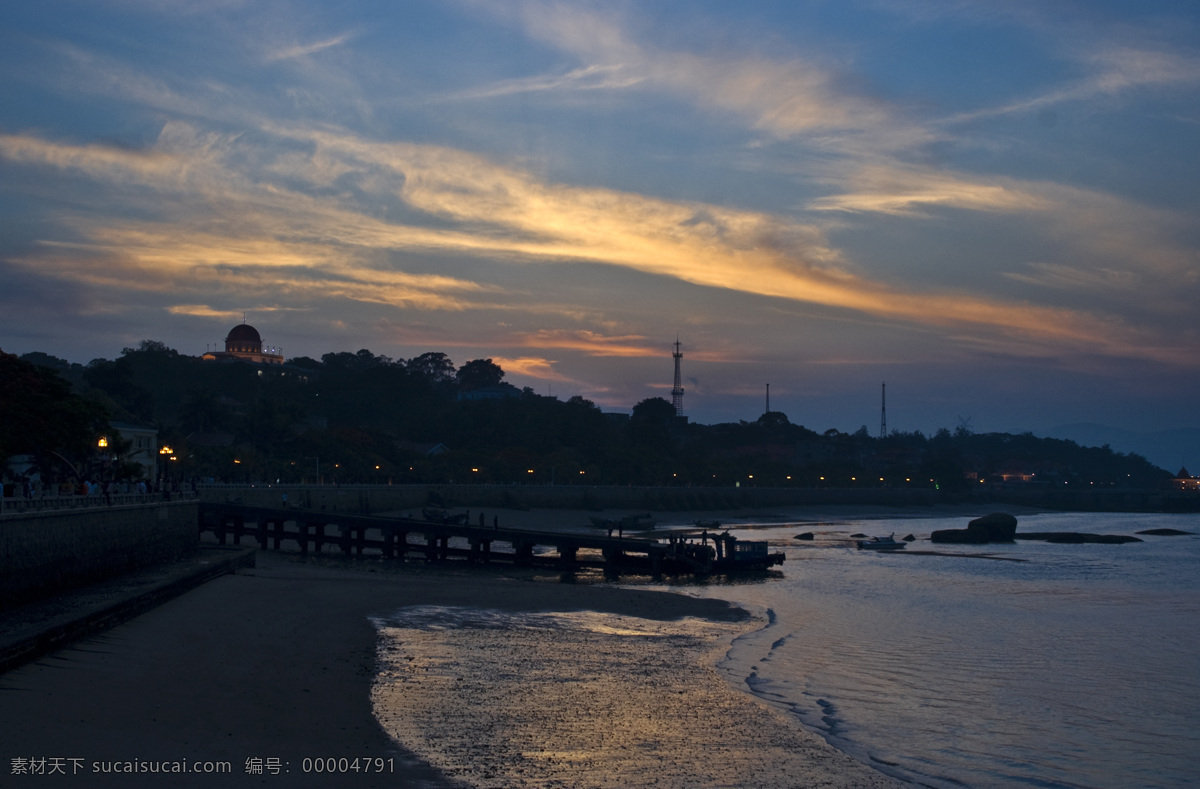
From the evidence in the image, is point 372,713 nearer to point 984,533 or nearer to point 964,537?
point 964,537

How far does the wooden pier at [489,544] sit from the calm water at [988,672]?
5434 millimetres

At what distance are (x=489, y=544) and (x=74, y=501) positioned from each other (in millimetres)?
27579

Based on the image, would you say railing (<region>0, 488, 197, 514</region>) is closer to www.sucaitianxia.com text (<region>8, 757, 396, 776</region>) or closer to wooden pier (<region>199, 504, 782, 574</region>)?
wooden pier (<region>199, 504, 782, 574</region>)

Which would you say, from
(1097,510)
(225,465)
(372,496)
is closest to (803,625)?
(372,496)

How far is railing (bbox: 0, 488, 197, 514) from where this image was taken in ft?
88.8

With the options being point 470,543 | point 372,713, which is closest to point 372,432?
point 470,543

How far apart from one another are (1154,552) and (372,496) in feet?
232

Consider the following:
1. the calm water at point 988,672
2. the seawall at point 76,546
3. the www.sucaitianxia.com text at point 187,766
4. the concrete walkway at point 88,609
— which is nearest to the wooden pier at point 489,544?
the calm water at point 988,672

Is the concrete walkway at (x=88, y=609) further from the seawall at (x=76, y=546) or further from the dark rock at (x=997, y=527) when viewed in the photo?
the dark rock at (x=997, y=527)

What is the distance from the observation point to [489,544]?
5653 centimetres

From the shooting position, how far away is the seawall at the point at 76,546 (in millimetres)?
25938

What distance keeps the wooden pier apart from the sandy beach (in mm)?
22604

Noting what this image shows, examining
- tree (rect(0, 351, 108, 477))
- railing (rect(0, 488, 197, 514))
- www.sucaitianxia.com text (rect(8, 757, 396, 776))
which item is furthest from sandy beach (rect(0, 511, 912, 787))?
tree (rect(0, 351, 108, 477))

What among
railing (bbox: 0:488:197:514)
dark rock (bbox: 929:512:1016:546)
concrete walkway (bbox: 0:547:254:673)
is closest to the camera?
concrete walkway (bbox: 0:547:254:673)
